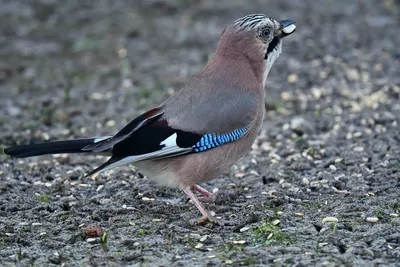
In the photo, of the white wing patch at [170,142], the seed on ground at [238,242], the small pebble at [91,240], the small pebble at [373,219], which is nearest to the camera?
the seed on ground at [238,242]

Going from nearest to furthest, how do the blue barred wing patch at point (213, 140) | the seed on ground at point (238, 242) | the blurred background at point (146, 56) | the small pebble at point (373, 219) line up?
the seed on ground at point (238, 242) < the small pebble at point (373, 219) < the blue barred wing patch at point (213, 140) < the blurred background at point (146, 56)

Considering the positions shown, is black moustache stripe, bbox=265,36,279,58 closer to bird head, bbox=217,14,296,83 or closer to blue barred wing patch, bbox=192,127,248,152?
bird head, bbox=217,14,296,83

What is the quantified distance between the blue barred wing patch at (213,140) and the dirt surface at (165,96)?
0.56m

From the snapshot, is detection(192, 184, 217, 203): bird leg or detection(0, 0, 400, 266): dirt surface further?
detection(192, 184, 217, 203): bird leg

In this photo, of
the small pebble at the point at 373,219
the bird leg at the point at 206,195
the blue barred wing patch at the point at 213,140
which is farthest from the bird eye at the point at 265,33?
the small pebble at the point at 373,219

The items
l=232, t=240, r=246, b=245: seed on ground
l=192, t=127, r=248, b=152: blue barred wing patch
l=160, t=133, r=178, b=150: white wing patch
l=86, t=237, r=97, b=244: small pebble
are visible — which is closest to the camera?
l=232, t=240, r=246, b=245: seed on ground

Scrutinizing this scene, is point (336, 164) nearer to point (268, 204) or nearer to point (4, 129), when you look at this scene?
point (268, 204)

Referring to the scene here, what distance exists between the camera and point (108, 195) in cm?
670

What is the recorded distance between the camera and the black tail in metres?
6.02

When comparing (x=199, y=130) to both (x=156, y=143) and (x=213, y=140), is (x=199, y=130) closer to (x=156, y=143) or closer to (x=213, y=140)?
(x=213, y=140)

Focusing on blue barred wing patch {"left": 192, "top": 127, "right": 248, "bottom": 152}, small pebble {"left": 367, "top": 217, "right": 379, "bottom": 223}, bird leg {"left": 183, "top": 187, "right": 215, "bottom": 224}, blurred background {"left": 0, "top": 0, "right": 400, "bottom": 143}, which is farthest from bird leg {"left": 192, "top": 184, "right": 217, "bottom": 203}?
blurred background {"left": 0, "top": 0, "right": 400, "bottom": 143}

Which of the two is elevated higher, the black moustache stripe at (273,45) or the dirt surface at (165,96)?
the black moustache stripe at (273,45)

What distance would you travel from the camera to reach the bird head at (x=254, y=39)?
→ 650 cm

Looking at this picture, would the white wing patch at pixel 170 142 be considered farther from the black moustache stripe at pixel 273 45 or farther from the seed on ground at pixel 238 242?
the black moustache stripe at pixel 273 45
